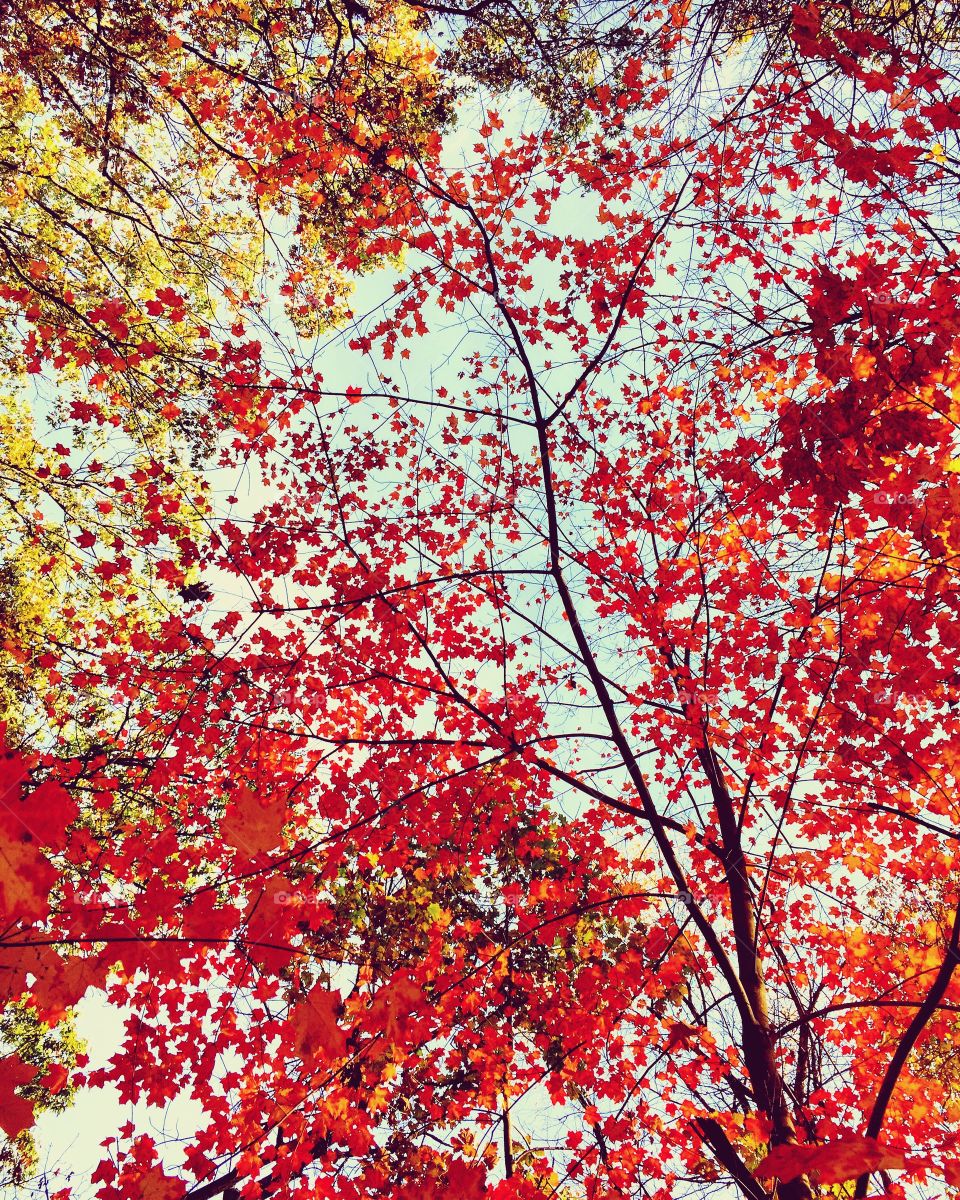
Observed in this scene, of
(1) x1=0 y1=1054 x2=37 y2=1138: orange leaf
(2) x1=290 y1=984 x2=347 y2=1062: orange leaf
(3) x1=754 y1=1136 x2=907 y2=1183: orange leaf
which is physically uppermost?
(3) x1=754 y1=1136 x2=907 y2=1183: orange leaf

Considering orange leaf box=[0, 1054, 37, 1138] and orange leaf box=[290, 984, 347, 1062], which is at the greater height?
orange leaf box=[290, 984, 347, 1062]

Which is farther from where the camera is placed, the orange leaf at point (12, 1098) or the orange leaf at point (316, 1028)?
the orange leaf at point (316, 1028)

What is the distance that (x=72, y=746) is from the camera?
8.38 metres

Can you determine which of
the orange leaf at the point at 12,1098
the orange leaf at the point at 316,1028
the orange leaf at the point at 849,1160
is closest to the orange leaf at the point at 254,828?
the orange leaf at the point at 316,1028

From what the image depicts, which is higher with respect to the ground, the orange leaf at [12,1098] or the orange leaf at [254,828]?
the orange leaf at [254,828]

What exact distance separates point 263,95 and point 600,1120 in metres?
11.6

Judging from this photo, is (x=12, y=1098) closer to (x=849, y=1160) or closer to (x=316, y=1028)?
(x=316, y=1028)

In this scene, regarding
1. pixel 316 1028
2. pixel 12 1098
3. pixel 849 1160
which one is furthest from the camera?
pixel 316 1028

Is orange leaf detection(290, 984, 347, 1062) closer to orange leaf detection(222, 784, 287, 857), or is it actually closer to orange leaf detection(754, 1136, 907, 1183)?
orange leaf detection(222, 784, 287, 857)

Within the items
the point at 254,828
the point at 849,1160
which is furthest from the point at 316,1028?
the point at 849,1160

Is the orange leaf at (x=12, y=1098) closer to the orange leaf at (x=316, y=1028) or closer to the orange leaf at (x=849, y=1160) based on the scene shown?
the orange leaf at (x=316, y=1028)

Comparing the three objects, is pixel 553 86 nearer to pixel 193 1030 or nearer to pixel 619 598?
pixel 619 598

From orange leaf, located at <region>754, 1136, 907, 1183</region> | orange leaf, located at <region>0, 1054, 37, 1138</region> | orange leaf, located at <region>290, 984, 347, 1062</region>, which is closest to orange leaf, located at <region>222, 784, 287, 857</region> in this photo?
orange leaf, located at <region>290, 984, 347, 1062</region>

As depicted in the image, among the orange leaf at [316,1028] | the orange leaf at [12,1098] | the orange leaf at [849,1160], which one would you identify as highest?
the orange leaf at [849,1160]
